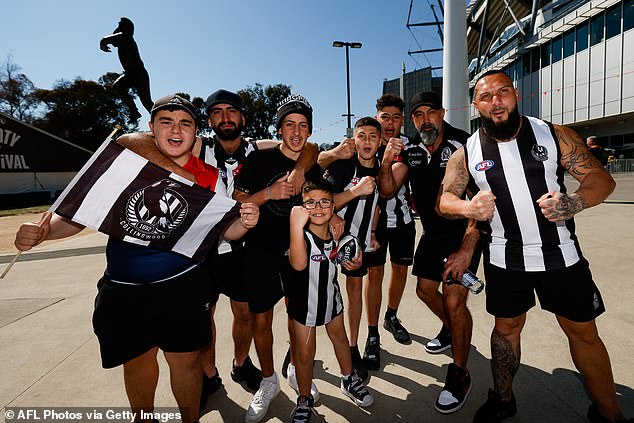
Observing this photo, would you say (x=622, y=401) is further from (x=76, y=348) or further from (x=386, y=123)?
(x=76, y=348)

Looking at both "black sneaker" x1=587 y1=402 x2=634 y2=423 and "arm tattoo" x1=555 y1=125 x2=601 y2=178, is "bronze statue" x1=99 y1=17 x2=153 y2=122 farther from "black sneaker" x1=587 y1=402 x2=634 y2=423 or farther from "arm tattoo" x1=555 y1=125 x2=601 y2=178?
"black sneaker" x1=587 y1=402 x2=634 y2=423

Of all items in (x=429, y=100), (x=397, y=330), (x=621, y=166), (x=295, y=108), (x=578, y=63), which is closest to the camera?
(x=295, y=108)

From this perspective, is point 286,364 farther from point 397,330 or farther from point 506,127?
point 506,127

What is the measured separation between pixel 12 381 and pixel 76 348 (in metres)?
0.56

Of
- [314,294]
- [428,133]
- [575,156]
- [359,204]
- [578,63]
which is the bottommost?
[314,294]

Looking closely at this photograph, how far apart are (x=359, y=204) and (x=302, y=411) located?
1.76 m

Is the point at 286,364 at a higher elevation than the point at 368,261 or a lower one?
lower

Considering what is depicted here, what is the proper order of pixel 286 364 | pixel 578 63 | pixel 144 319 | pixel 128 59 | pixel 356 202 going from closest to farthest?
pixel 144 319 → pixel 286 364 → pixel 356 202 → pixel 128 59 → pixel 578 63

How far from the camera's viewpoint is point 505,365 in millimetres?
2285

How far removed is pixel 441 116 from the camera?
3.20 metres

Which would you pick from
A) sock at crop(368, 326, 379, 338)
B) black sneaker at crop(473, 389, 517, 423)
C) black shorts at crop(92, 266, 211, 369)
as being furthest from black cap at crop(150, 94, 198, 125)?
black sneaker at crop(473, 389, 517, 423)

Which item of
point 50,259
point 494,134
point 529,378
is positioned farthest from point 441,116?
point 50,259

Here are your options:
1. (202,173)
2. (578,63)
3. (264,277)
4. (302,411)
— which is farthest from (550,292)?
(578,63)

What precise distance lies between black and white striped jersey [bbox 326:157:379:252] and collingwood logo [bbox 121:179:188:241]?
1.52m
